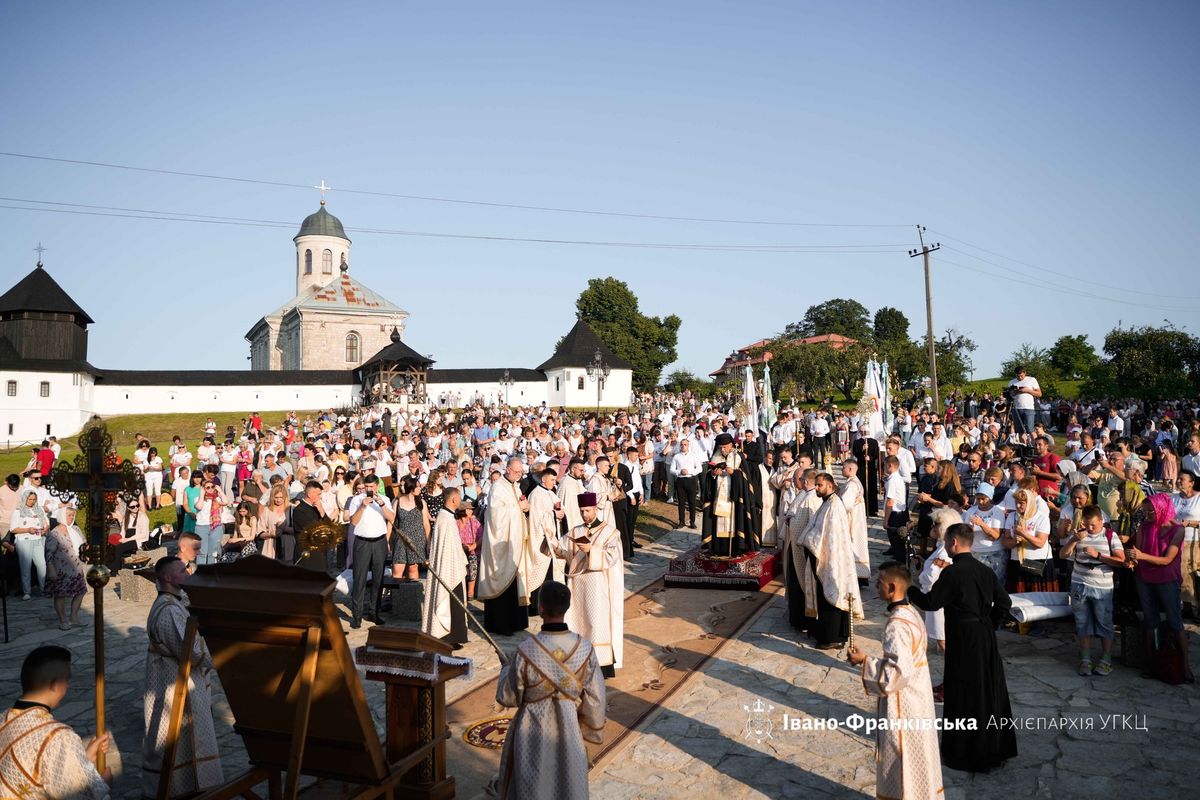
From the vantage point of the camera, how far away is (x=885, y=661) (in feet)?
18.5

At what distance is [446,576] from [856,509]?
5.20m

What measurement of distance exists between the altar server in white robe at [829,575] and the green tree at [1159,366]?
31340 mm

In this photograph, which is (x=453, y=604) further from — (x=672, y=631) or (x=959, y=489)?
(x=959, y=489)

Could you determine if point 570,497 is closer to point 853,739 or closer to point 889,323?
point 853,739

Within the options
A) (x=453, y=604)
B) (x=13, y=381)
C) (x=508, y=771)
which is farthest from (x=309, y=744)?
(x=13, y=381)

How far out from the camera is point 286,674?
491cm

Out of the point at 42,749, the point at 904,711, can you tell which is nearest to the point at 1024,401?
the point at 904,711

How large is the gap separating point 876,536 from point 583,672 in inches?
484

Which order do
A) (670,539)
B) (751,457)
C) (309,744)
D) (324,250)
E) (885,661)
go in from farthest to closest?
(324,250)
(670,539)
(751,457)
(885,661)
(309,744)

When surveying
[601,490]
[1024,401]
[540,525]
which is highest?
[1024,401]

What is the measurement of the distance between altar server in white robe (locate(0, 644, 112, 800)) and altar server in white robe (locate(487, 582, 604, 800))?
222cm

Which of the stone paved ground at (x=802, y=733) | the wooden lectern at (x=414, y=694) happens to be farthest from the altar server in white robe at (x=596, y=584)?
the wooden lectern at (x=414, y=694)

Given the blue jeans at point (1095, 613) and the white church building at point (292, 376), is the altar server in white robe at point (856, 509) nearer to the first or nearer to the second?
the blue jeans at point (1095, 613)

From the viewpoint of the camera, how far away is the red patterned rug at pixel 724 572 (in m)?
12.6
